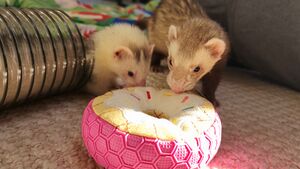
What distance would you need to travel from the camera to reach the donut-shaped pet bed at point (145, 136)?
0.70 meters

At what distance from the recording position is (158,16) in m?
1.56

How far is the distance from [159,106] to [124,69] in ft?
1.28

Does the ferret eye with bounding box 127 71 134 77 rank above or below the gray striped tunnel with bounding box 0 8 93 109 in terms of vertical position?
below

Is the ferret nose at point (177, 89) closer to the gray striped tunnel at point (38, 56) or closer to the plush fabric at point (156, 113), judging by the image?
the plush fabric at point (156, 113)

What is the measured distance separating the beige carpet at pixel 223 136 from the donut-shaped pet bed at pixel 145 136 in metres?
0.11

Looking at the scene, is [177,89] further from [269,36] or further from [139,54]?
[269,36]

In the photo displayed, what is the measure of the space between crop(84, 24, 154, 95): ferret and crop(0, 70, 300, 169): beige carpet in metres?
0.09

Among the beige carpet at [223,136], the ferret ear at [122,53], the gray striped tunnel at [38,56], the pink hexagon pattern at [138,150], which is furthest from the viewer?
the ferret ear at [122,53]

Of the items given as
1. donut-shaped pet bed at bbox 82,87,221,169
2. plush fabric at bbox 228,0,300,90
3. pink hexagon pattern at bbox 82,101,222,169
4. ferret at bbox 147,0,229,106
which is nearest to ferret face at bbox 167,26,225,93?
ferret at bbox 147,0,229,106

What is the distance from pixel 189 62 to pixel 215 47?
0.10 m

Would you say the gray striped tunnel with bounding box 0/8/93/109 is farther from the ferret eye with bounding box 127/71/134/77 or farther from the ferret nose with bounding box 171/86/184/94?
the ferret nose with bounding box 171/86/184/94

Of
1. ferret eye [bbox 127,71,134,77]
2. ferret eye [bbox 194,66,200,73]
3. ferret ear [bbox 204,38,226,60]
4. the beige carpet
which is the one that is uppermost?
ferret ear [bbox 204,38,226,60]

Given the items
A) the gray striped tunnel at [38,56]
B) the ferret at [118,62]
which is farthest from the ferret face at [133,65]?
the gray striped tunnel at [38,56]

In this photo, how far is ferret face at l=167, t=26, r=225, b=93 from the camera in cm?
103
